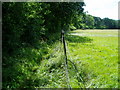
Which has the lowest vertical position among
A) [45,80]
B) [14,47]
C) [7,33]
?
[45,80]

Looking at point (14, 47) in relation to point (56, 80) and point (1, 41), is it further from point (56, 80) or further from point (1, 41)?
point (56, 80)

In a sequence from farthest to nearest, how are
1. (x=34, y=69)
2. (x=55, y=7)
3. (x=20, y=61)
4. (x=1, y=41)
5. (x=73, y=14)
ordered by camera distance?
1. (x=73, y=14)
2. (x=55, y=7)
3. (x=34, y=69)
4. (x=20, y=61)
5. (x=1, y=41)

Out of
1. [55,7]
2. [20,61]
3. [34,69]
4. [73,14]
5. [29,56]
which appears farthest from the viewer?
[73,14]

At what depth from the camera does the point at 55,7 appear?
23.0 feet

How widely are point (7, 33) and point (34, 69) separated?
46.8 inches

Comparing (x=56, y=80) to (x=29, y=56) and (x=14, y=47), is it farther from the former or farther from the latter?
(x=14, y=47)

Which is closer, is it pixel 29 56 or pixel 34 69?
pixel 29 56

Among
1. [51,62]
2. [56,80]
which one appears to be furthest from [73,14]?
[56,80]

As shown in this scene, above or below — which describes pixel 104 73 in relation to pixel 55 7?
below

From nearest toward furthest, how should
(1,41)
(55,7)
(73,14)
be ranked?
(1,41)
(55,7)
(73,14)

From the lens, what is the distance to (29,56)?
289 centimetres

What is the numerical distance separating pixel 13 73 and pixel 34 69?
94cm

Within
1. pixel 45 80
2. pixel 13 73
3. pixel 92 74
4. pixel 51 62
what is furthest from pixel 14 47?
pixel 92 74

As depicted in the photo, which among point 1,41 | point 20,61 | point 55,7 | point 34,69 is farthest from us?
point 55,7
